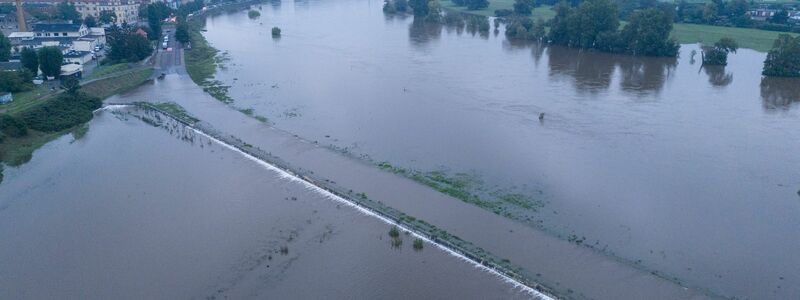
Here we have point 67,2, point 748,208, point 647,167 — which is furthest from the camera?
point 67,2

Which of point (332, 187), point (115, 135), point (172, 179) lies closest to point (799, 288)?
point (332, 187)

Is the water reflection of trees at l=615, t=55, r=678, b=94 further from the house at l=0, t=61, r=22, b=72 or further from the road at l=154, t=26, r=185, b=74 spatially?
the house at l=0, t=61, r=22, b=72

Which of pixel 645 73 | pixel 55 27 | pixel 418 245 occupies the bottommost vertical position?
pixel 418 245

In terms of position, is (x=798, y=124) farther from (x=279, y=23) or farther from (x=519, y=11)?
(x=279, y=23)

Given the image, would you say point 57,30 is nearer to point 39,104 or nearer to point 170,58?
point 170,58

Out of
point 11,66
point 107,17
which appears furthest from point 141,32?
point 11,66

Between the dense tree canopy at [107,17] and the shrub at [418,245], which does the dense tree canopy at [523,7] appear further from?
the shrub at [418,245]
